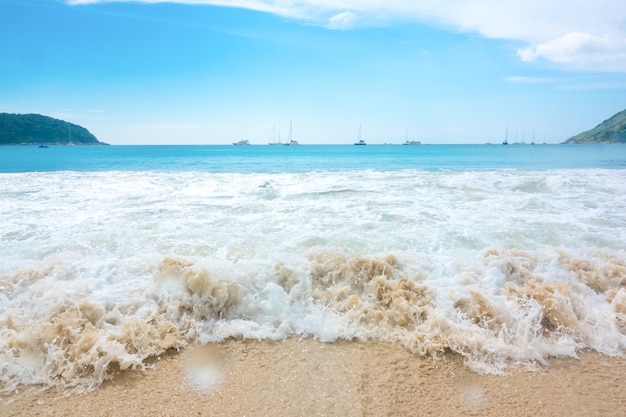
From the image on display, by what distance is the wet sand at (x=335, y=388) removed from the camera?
3.13 m

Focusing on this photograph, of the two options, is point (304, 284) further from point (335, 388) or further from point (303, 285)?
point (335, 388)

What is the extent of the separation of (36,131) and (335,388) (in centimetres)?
14308

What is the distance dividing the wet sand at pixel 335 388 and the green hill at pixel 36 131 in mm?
134313

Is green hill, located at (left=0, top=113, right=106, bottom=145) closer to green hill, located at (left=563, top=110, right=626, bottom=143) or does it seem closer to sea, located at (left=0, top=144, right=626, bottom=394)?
sea, located at (left=0, top=144, right=626, bottom=394)

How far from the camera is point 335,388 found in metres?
3.39

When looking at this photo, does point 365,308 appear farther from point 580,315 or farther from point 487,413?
point 580,315

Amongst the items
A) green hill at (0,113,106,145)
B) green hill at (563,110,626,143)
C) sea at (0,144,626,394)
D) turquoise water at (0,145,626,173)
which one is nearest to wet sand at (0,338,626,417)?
sea at (0,144,626,394)

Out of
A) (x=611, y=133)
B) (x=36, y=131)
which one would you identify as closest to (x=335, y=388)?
(x=36, y=131)

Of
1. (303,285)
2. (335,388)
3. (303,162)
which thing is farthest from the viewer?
(303,162)

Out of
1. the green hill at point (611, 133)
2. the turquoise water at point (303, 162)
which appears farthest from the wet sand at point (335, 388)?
the green hill at point (611, 133)

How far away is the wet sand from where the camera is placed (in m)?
3.13

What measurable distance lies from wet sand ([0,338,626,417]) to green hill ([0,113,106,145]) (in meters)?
134

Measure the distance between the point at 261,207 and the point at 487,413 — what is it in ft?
25.9

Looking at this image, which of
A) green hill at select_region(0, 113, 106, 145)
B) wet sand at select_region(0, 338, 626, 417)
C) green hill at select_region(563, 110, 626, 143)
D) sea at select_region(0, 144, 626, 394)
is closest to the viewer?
wet sand at select_region(0, 338, 626, 417)
